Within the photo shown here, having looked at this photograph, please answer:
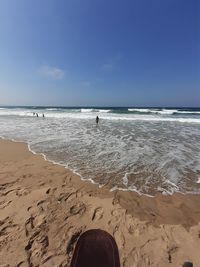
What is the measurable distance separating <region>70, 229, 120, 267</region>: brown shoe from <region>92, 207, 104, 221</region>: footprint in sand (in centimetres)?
62

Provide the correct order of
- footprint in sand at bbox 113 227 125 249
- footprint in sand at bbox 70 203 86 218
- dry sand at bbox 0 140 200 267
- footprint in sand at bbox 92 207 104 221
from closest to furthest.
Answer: dry sand at bbox 0 140 200 267, footprint in sand at bbox 113 227 125 249, footprint in sand at bbox 92 207 104 221, footprint in sand at bbox 70 203 86 218

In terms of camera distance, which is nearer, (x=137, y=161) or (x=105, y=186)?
(x=105, y=186)

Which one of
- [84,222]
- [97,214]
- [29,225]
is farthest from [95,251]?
[29,225]

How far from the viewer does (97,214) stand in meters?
4.05

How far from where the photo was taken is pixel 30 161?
754cm

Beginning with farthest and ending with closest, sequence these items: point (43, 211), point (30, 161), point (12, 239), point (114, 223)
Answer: point (30, 161)
point (43, 211)
point (114, 223)
point (12, 239)

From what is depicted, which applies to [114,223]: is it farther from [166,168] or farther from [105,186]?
[166,168]

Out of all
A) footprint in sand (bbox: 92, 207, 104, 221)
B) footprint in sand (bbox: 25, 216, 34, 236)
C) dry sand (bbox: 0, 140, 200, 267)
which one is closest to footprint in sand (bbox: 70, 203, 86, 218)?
dry sand (bbox: 0, 140, 200, 267)

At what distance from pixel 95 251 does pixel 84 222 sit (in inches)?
33.8

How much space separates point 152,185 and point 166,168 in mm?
1834

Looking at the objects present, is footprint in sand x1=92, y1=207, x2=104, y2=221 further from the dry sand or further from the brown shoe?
the brown shoe

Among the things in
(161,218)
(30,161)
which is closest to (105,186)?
(161,218)

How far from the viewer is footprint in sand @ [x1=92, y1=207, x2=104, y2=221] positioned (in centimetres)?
391

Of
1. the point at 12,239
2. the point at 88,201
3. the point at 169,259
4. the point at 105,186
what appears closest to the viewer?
the point at 169,259
